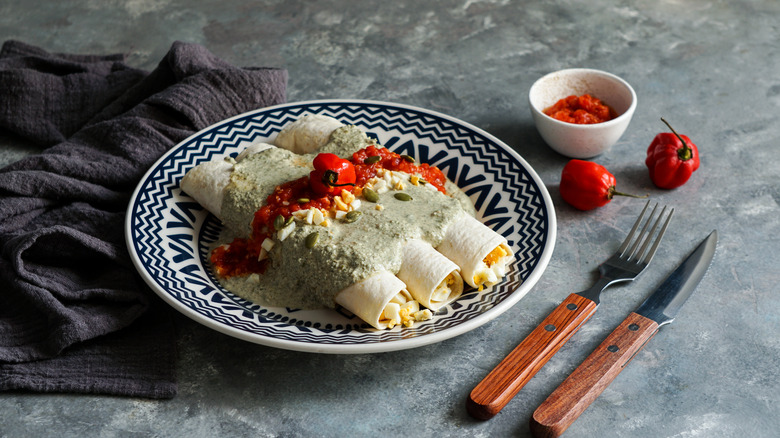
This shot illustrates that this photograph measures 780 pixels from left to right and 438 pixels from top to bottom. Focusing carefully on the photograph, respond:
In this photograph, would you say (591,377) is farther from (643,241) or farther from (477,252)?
(643,241)

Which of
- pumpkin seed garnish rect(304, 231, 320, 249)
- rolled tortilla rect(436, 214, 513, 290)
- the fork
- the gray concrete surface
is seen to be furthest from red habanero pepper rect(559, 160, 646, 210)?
pumpkin seed garnish rect(304, 231, 320, 249)

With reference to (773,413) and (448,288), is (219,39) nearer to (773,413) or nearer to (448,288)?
(448,288)

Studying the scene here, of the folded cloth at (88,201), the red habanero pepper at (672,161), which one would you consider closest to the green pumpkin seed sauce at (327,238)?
the folded cloth at (88,201)

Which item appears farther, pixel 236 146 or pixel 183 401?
pixel 236 146

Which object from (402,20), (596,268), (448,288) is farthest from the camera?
(402,20)

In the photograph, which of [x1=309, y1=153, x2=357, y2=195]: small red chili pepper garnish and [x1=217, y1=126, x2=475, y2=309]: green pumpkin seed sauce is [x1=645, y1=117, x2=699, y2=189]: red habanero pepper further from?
[x1=309, y1=153, x2=357, y2=195]: small red chili pepper garnish

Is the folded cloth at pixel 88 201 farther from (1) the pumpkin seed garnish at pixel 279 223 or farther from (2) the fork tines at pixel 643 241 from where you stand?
(2) the fork tines at pixel 643 241

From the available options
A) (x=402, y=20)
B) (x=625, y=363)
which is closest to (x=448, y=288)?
(x=625, y=363)
